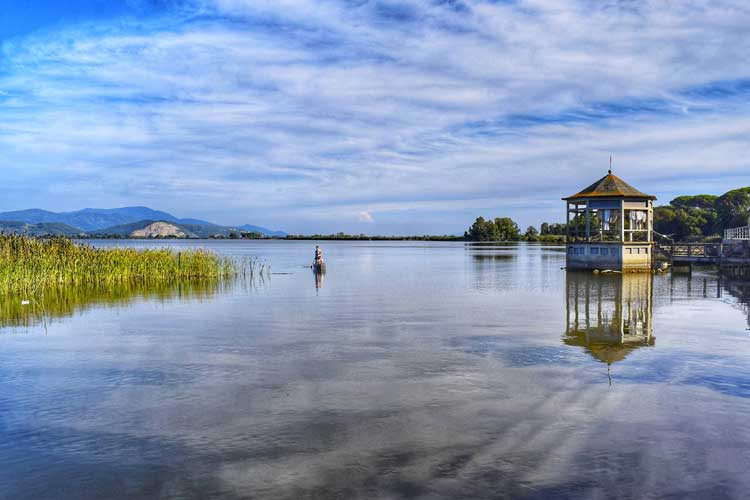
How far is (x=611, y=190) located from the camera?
45.7m

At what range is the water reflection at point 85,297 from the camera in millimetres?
22344

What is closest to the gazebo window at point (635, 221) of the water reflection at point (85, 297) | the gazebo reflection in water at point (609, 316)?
the gazebo reflection in water at point (609, 316)

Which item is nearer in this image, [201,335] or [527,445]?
[527,445]

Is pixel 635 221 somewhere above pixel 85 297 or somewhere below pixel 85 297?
above

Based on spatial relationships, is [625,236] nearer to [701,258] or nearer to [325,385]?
[701,258]

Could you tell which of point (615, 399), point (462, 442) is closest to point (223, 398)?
point (462, 442)

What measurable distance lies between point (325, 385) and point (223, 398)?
204cm

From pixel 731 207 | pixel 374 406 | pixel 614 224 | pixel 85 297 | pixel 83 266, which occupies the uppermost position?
pixel 731 207

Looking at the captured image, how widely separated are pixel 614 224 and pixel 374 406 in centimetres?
4255

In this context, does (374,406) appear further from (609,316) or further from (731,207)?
(731,207)

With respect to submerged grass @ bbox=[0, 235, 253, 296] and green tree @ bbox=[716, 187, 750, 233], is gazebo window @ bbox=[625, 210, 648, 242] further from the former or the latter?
green tree @ bbox=[716, 187, 750, 233]

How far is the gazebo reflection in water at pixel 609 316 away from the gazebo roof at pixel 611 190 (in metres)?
7.86

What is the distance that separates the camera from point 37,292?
29.5 metres

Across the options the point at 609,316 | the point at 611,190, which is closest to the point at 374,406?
the point at 609,316
